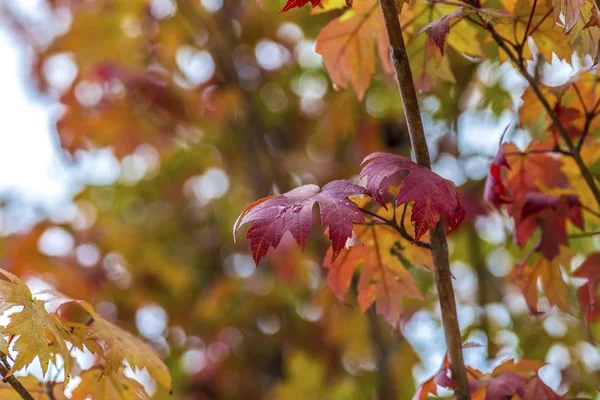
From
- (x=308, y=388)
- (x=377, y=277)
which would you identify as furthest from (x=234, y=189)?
(x=377, y=277)

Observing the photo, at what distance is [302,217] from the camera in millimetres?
781

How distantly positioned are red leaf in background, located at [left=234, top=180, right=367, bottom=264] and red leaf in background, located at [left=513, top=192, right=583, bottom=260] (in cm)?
41

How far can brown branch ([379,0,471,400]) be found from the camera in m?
0.85

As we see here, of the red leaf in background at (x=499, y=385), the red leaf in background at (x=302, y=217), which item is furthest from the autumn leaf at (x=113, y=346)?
the red leaf in background at (x=499, y=385)

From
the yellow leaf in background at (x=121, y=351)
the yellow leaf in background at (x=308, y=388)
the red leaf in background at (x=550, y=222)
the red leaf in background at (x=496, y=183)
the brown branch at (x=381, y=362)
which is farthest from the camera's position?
the yellow leaf in background at (x=308, y=388)

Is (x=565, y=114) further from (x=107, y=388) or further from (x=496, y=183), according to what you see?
(x=107, y=388)

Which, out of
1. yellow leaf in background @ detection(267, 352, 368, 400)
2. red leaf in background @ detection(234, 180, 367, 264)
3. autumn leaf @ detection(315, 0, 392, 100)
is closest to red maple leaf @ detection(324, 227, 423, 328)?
red leaf in background @ detection(234, 180, 367, 264)

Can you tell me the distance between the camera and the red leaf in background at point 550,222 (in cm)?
109

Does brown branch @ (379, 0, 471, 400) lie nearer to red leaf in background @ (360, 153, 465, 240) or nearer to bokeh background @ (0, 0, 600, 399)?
red leaf in background @ (360, 153, 465, 240)

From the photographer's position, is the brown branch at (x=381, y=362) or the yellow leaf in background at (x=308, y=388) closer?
the brown branch at (x=381, y=362)

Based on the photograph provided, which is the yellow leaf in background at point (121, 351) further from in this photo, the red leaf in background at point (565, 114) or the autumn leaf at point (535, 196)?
the red leaf in background at point (565, 114)

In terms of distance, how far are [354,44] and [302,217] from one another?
0.47 metres

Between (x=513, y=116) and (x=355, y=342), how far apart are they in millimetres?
911

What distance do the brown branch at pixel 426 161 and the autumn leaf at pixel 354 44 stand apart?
0.26 m
